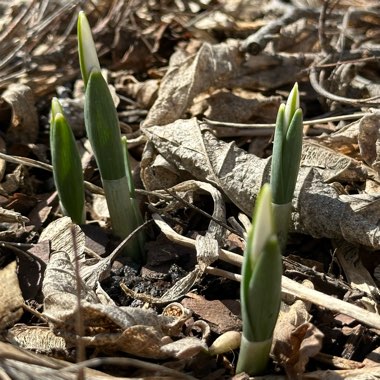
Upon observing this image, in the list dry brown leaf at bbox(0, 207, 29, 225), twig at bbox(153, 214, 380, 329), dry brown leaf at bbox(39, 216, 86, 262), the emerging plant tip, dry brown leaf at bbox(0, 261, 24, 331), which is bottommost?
twig at bbox(153, 214, 380, 329)

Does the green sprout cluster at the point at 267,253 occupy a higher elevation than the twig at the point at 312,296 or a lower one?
higher

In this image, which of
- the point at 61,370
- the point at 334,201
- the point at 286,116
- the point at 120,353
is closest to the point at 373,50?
the point at 334,201

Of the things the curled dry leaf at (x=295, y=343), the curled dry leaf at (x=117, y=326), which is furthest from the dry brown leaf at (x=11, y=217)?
the curled dry leaf at (x=295, y=343)

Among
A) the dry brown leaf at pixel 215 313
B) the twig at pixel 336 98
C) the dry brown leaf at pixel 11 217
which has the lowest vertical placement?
the dry brown leaf at pixel 215 313

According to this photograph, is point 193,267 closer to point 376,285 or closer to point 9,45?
point 376,285

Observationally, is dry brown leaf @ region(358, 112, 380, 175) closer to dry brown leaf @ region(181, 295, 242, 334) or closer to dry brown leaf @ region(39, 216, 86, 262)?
dry brown leaf @ region(181, 295, 242, 334)

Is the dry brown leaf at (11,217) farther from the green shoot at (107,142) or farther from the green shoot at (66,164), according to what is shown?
the green shoot at (107,142)

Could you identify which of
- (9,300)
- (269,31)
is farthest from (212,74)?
(9,300)

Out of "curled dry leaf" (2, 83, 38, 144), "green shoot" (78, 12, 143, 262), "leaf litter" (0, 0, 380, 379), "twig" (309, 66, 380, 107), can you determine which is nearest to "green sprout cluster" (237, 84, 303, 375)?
"leaf litter" (0, 0, 380, 379)
